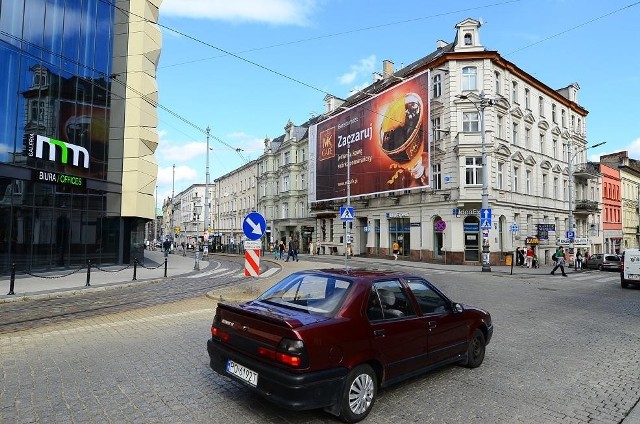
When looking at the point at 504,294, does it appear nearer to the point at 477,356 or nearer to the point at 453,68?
the point at 477,356

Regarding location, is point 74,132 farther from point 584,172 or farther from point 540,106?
point 584,172


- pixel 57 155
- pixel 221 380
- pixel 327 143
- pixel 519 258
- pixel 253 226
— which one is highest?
pixel 327 143

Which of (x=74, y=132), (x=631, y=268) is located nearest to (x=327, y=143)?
(x=74, y=132)

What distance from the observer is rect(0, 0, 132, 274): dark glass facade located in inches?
714

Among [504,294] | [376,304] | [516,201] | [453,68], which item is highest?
[453,68]

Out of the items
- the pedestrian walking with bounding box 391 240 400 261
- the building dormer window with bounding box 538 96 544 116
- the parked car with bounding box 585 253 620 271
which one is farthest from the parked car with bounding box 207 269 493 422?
the building dormer window with bounding box 538 96 544 116

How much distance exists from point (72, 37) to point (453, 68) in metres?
25.5

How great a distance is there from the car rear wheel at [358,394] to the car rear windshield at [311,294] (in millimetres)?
648

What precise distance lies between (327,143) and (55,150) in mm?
26398

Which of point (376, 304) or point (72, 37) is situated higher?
point (72, 37)

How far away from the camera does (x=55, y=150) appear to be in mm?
19906

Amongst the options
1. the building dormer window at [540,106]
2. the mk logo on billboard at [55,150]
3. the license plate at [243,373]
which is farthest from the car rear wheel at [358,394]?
the building dormer window at [540,106]

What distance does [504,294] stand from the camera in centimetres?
1466

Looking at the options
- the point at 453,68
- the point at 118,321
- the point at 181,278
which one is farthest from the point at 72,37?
the point at 453,68
